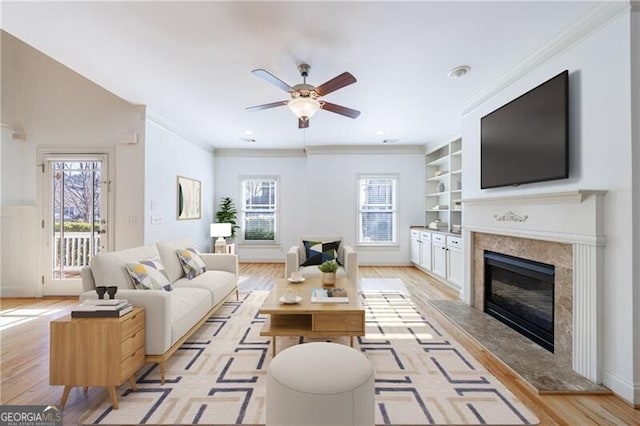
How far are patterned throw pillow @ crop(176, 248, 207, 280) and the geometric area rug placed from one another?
684 mm

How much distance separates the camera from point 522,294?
311 centimetres

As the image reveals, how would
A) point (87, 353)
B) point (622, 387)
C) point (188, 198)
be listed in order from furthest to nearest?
point (188, 198), point (622, 387), point (87, 353)

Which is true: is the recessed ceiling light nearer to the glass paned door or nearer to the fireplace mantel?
the fireplace mantel

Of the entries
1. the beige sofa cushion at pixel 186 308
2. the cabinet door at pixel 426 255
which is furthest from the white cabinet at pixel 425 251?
the beige sofa cushion at pixel 186 308

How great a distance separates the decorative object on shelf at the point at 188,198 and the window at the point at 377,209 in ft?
11.5

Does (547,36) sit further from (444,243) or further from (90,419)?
(90,419)

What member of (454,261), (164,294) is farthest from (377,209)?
(164,294)

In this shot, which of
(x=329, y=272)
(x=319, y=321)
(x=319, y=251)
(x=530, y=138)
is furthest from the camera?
(x=319, y=251)

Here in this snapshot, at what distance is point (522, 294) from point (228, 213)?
5.69m

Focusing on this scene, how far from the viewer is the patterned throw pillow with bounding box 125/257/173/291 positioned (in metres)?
2.58

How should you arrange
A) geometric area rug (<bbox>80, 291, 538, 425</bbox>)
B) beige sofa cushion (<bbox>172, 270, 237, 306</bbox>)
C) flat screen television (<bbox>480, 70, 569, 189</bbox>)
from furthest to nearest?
1. beige sofa cushion (<bbox>172, 270, 237, 306</bbox>)
2. flat screen television (<bbox>480, 70, 569, 189</bbox>)
3. geometric area rug (<bbox>80, 291, 538, 425</bbox>)

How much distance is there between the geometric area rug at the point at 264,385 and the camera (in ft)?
6.09

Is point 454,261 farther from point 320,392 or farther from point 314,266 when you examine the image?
point 320,392

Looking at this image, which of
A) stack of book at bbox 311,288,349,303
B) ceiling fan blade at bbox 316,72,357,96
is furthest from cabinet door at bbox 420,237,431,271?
ceiling fan blade at bbox 316,72,357,96
